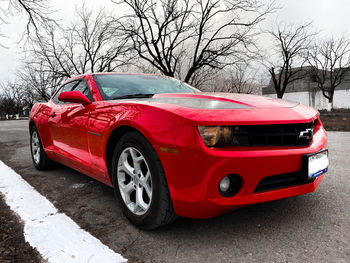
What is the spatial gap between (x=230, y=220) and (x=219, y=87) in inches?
1287

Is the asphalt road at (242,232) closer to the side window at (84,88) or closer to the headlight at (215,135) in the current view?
the headlight at (215,135)

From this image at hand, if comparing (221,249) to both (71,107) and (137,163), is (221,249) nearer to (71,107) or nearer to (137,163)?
(137,163)

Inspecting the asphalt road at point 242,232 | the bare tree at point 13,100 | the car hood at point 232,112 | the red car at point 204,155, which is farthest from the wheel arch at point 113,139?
the bare tree at point 13,100

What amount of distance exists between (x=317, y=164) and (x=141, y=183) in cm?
128

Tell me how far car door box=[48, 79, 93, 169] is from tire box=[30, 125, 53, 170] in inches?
21.6

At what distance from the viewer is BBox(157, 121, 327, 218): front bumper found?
153cm

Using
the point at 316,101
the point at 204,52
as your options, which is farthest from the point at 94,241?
the point at 316,101

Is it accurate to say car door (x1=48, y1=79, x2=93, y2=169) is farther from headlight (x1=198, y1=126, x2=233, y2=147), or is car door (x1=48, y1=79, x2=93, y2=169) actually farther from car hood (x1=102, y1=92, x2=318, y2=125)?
headlight (x1=198, y1=126, x2=233, y2=147)

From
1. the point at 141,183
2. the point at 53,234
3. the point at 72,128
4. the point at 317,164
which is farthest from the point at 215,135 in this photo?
the point at 72,128

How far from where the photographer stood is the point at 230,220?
2016mm

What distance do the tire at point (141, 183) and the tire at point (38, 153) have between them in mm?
2130

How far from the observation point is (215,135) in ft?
5.16

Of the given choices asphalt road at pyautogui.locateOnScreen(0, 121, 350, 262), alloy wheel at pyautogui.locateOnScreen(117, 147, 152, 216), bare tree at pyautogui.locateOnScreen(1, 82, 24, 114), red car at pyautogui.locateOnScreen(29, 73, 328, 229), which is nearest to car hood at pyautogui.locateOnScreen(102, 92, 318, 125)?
red car at pyautogui.locateOnScreen(29, 73, 328, 229)

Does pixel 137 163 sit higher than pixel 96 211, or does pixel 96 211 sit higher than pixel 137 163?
pixel 137 163
